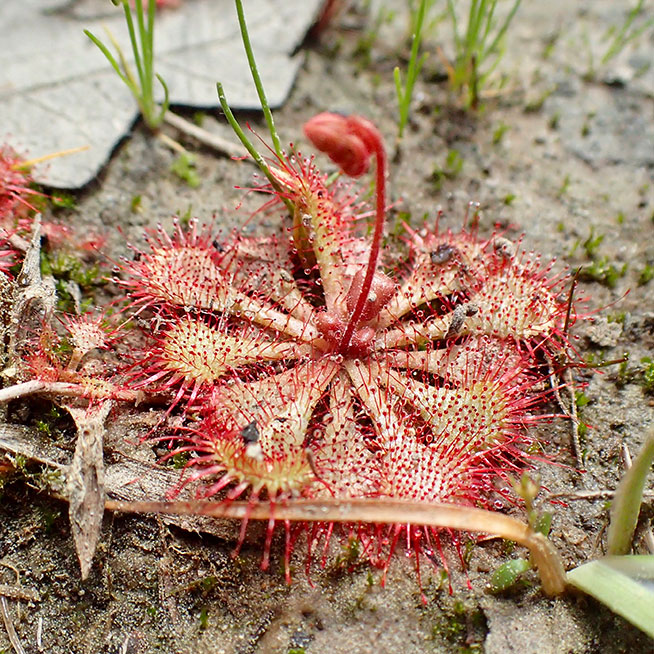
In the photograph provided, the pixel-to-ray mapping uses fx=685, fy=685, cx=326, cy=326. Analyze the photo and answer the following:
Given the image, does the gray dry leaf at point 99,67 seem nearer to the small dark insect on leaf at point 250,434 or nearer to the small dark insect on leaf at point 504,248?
the small dark insect on leaf at point 504,248

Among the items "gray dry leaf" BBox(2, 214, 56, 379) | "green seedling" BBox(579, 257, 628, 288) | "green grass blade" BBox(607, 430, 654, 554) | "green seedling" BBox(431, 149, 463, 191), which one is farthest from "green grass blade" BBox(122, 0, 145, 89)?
"green grass blade" BBox(607, 430, 654, 554)

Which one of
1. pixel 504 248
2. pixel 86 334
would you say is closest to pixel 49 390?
pixel 86 334

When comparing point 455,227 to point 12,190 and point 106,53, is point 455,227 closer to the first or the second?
point 106,53

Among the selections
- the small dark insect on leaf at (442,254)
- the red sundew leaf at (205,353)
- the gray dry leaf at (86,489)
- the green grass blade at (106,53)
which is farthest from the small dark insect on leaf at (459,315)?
the green grass blade at (106,53)

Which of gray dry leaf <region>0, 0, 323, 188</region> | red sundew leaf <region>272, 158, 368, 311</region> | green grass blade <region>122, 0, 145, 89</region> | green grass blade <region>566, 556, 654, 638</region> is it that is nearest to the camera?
green grass blade <region>566, 556, 654, 638</region>

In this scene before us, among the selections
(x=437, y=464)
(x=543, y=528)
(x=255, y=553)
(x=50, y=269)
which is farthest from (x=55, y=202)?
(x=543, y=528)

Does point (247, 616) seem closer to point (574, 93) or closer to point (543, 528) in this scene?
point (543, 528)

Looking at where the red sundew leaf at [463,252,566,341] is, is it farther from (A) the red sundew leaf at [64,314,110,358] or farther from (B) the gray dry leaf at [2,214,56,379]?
(B) the gray dry leaf at [2,214,56,379]
